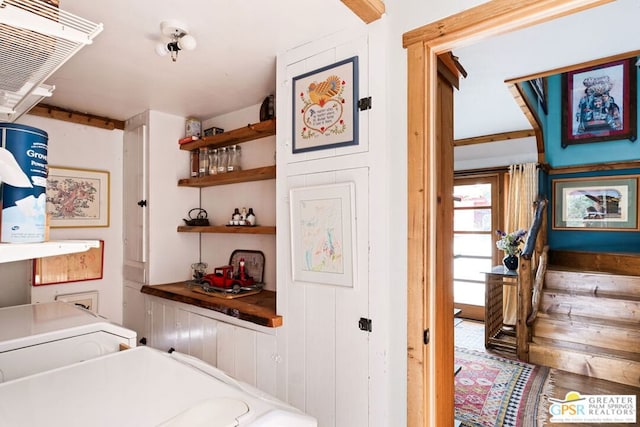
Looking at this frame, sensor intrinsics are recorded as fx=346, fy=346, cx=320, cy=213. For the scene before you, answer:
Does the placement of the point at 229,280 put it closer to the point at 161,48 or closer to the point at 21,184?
the point at 161,48

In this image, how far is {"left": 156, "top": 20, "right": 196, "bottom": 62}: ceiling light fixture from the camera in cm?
163

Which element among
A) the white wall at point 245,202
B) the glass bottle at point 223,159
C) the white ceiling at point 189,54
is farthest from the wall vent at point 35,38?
the glass bottle at point 223,159

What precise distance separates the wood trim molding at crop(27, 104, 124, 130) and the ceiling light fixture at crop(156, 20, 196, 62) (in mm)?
1634

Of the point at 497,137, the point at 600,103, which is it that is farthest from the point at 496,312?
the point at 600,103

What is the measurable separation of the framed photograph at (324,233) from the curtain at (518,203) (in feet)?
13.1

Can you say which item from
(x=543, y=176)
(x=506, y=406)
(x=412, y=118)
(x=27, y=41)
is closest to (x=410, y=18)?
(x=412, y=118)

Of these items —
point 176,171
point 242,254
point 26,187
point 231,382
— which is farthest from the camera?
point 176,171

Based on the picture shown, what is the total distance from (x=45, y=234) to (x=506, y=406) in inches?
119

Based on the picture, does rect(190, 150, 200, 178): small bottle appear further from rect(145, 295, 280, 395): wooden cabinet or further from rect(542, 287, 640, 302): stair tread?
rect(542, 287, 640, 302): stair tread

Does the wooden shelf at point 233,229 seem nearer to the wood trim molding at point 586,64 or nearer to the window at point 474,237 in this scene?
the wood trim molding at point 586,64

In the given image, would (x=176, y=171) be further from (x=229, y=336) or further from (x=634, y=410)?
(x=634, y=410)

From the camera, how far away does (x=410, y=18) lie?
1471mm

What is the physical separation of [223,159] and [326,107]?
1.40m

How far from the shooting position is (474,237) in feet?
17.6
